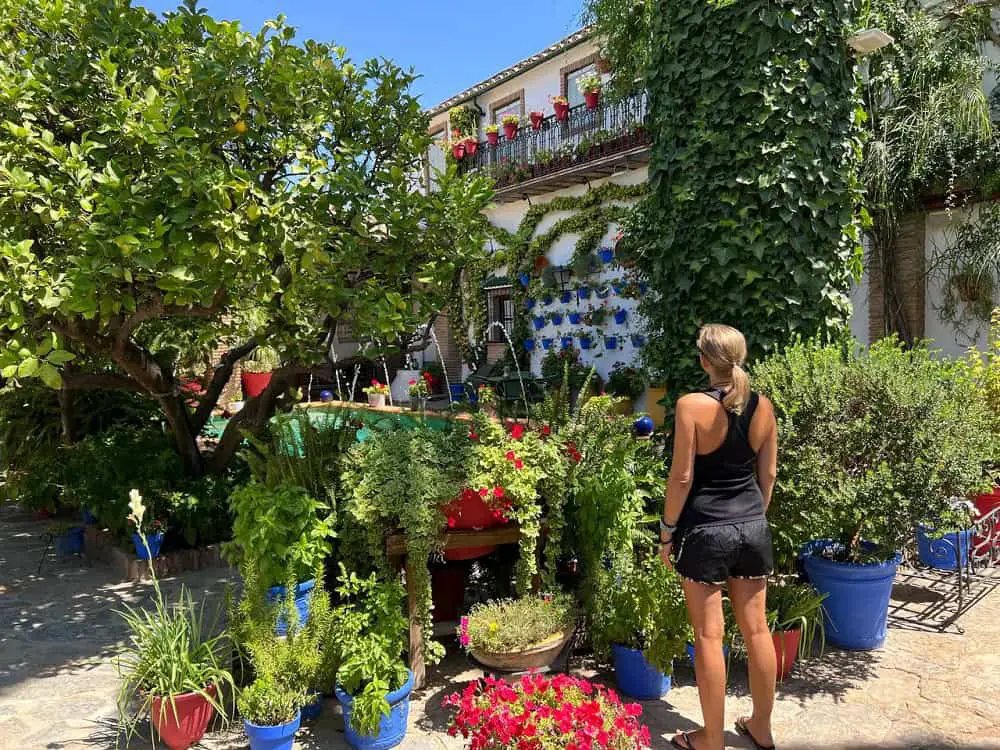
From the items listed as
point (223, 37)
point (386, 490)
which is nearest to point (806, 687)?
point (386, 490)

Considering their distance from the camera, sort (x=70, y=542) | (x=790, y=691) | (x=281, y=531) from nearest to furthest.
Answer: (x=281, y=531)
(x=790, y=691)
(x=70, y=542)

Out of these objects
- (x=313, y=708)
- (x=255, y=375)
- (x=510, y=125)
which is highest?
(x=510, y=125)

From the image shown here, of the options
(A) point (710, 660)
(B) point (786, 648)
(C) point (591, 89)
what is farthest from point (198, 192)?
(C) point (591, 89)

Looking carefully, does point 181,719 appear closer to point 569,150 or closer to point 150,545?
point 150,545

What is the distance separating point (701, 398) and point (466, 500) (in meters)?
1.25

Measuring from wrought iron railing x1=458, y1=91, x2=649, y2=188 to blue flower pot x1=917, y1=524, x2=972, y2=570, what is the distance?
22.6 feet

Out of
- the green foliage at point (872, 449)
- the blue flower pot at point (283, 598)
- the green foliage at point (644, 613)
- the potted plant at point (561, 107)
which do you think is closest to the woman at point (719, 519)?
the green foliage at point (644, 613)

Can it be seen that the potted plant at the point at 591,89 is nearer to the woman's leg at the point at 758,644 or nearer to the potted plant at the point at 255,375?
the potted plant at the point at 255,375

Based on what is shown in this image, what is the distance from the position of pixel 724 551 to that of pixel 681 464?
382mm

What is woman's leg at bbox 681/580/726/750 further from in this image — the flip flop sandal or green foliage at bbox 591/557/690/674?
green foliage at bbox 591/557/690/674

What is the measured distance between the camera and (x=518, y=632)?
319 centimetres

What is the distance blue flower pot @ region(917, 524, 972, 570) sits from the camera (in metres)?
4.49

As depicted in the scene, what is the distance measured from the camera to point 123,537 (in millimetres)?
5520

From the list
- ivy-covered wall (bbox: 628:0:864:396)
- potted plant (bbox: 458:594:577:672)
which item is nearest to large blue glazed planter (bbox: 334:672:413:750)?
potted plant (bbox: 458:594:577:672)
